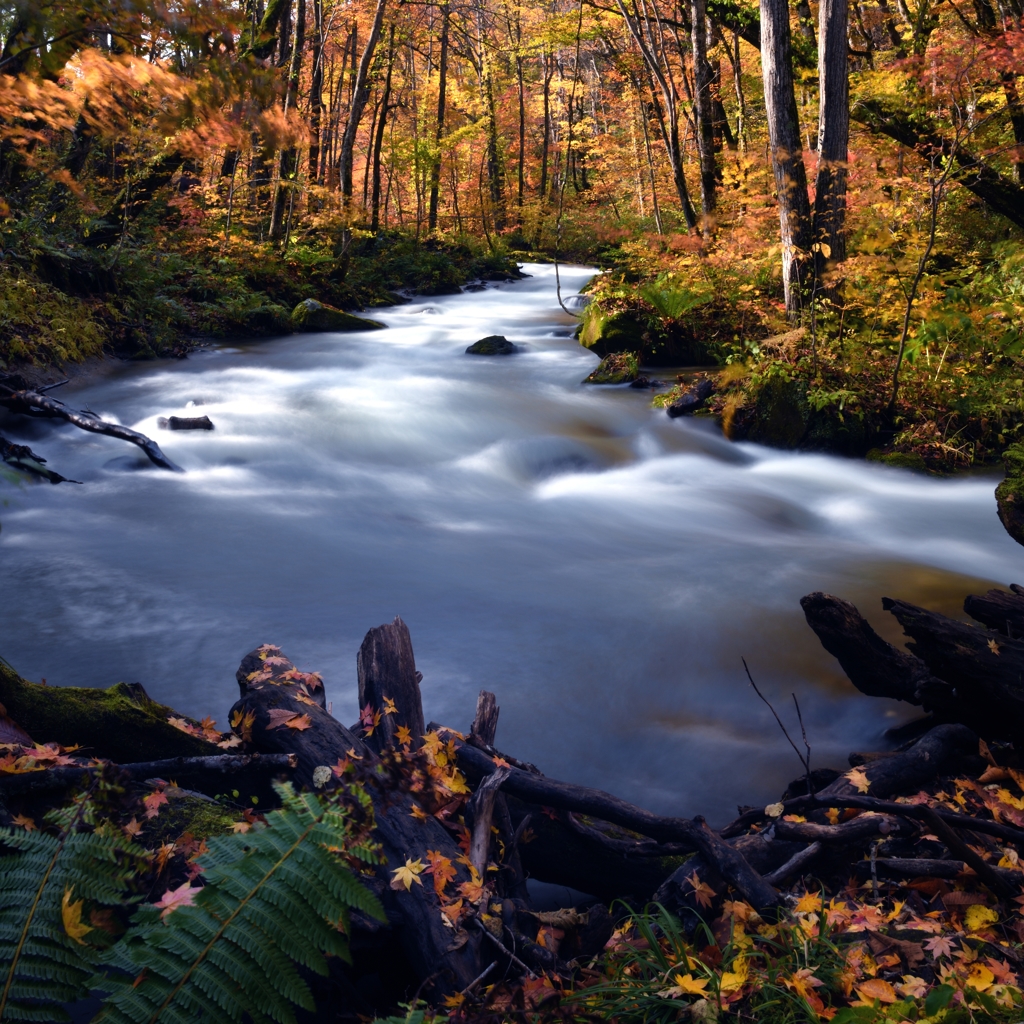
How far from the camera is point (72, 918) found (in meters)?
1.87

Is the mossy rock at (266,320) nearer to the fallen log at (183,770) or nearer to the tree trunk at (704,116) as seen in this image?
the tree trunk at (704,116)

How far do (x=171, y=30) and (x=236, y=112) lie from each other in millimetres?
521

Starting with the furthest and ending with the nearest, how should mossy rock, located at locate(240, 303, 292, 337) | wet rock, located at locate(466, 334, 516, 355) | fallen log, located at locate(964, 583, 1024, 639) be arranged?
1. mossy rock, located at locate(240, 303, 292, 337)
2. wet rock, located at locate(466, 334, 516, 355)
3. fallen log, located at locate(964, 583, 1024, 639)

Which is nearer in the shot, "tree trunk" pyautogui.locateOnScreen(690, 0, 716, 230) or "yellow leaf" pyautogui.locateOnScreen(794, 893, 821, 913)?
"yellow leaf" pyautogui.locateOnScreen(794, 893, 821, 913)

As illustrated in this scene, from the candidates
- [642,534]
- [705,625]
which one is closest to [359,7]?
[642,534]

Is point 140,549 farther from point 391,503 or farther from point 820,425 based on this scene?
point 820,425

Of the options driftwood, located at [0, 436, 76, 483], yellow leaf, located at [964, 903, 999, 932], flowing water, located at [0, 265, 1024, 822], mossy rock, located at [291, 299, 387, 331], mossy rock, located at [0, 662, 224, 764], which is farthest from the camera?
mossy rock, located at [291, 299, 387, 331]

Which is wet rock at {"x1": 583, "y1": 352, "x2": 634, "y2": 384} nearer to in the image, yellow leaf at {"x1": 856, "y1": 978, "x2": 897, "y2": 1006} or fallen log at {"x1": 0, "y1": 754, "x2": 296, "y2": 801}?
fallen log at {"x1": 0, "y1": 754, "x2": 296, "y2": 801}

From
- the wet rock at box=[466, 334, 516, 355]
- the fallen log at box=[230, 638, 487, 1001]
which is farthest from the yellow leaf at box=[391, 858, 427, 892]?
the wet rock at box=[466, 334, 516, 355]

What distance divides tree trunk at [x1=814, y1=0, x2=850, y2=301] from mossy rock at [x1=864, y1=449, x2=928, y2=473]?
89.9 inches

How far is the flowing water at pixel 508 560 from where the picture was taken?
15.3 feet

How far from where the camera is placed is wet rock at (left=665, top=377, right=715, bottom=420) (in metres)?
10.5

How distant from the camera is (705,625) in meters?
5.54

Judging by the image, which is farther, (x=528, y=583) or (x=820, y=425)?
(x=820, y=425)
